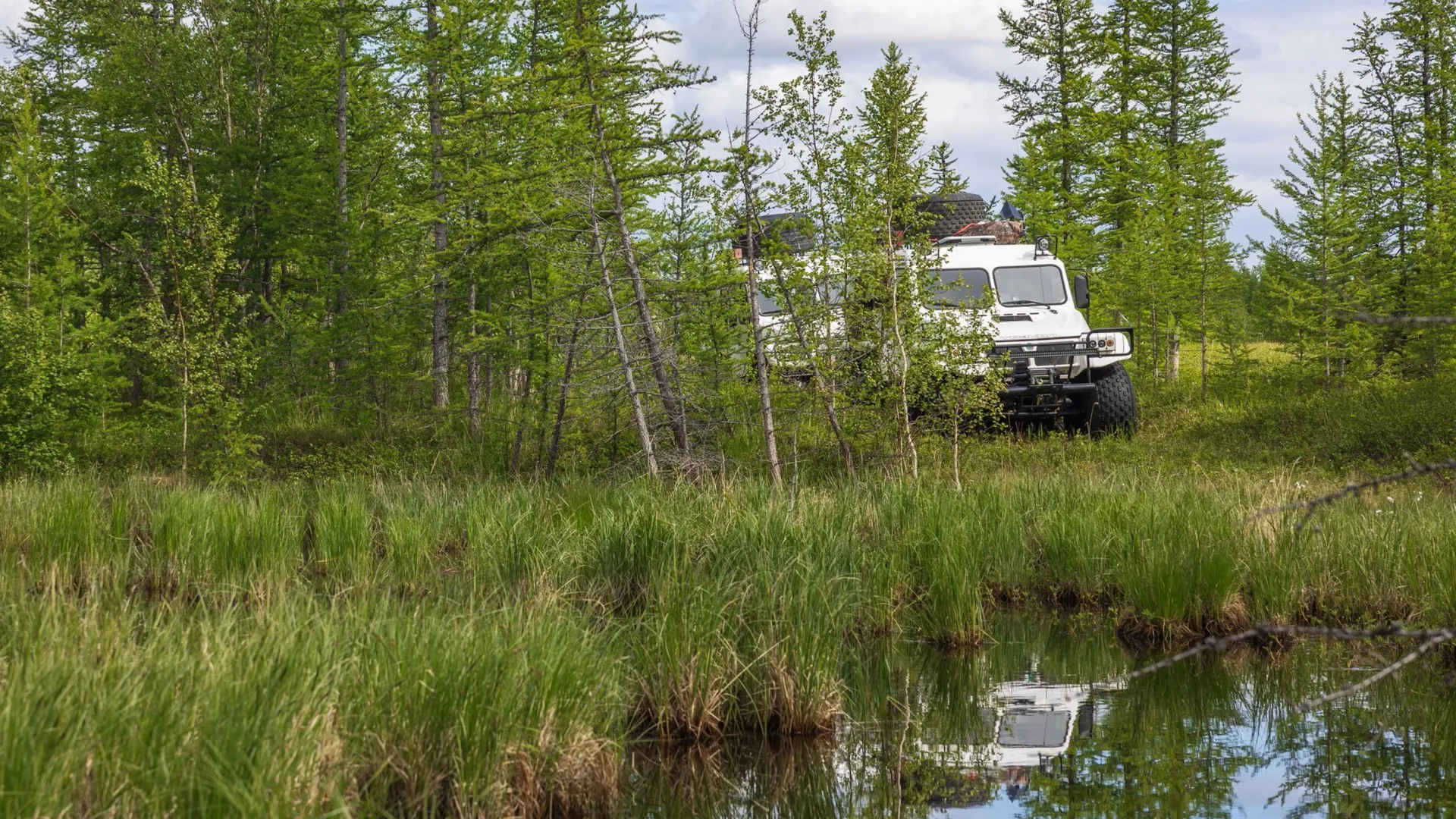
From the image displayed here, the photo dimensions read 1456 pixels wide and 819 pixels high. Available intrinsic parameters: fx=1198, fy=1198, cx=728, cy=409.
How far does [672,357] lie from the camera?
1309cm

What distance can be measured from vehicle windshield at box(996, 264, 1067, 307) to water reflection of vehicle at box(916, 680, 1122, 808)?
376 inches

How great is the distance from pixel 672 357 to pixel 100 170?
18.0 m

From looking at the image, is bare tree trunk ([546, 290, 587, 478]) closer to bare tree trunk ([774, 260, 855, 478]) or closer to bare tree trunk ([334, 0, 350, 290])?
bare tree trunk ([774, 260, 855, 478])

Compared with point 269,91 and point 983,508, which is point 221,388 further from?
point 269,91

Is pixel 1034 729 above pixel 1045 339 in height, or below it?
below

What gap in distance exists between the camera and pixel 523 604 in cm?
674

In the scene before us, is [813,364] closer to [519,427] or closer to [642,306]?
[642,306]

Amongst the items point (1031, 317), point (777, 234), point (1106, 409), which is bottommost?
point (1106, 409)

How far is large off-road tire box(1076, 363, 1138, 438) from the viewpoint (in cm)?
1590

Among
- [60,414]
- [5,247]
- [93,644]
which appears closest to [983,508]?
[93,644]

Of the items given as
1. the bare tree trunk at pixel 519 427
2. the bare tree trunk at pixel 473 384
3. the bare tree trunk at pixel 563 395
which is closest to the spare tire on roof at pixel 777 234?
the bare tree trunk at pixel 563 395

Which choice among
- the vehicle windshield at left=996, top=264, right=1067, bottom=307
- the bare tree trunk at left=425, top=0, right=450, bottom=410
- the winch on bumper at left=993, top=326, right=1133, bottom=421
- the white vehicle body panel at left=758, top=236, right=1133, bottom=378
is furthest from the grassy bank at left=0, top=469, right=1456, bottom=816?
the bare tree trunk at left=425, top=0, right=450, bottom=410

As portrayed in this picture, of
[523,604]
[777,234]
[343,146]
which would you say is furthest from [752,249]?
[343,146]

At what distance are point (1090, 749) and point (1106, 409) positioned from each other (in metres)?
10.4
